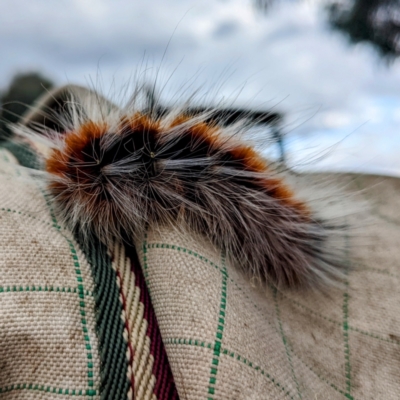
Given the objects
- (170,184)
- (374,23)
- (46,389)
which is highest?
(374,23)

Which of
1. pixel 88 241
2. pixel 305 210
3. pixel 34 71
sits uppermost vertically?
pixel 34 71

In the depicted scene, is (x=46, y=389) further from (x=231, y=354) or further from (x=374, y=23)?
(x=374, y=23)

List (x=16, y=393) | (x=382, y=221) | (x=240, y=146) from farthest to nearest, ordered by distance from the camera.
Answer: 1. (x=382, y=221)
2. (x=240, y=146)
3. (x=16, y=393)

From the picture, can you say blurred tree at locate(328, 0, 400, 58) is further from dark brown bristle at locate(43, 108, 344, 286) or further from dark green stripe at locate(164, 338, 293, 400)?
dark green stripe at locate(164, 338, 293, 400)

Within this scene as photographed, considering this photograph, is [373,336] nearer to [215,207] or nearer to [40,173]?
[215,207]

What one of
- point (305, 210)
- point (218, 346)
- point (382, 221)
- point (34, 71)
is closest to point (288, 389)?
point (218, 346)

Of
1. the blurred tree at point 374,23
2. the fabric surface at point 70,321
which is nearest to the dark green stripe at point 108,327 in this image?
the fabric surface at point 70,321

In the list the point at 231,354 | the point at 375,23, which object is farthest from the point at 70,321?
the point at 375,23
